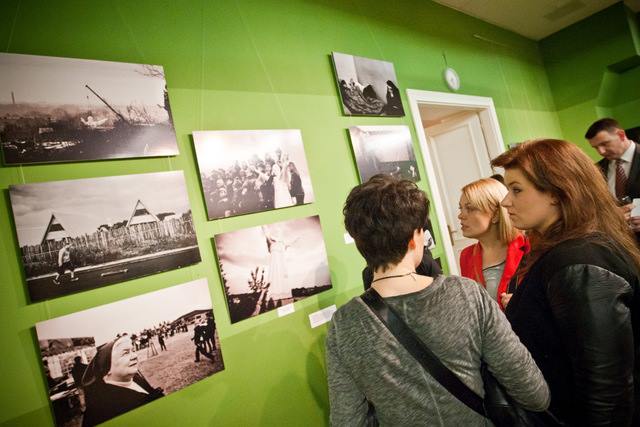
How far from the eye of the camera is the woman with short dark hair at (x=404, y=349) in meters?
0.92

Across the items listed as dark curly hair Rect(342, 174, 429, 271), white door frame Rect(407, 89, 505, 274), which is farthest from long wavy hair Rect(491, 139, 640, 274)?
white door frame Rect(407, 89, 505, 274)

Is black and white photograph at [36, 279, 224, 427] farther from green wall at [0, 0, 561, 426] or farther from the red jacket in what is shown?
the red jacket

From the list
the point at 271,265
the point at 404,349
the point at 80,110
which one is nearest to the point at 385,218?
the point at 404,349

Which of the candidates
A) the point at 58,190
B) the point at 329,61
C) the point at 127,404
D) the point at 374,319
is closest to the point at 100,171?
the point at 58,190

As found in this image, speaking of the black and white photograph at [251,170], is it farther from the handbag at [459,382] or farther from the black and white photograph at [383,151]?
the handbag at [459,382]

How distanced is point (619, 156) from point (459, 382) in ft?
10.4

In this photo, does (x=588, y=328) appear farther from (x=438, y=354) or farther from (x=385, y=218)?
(x=385, y=218)

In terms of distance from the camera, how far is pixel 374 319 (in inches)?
36.8

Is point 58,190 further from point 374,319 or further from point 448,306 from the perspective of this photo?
point 448,306

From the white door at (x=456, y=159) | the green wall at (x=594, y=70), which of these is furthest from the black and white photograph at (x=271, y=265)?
the green wall at (x=594, y=70)

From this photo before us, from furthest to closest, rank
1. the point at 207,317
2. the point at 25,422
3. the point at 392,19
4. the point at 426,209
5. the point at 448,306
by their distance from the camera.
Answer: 1. the point at 392,19
2. the point at 207,317
3. the point at 25,422
4. the point at 426,209
5. the point at 448,306

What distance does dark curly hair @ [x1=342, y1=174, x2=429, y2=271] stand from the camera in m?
0.98

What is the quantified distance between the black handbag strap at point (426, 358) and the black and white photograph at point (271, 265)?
980 mm

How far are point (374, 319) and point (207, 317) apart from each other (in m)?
0.98
